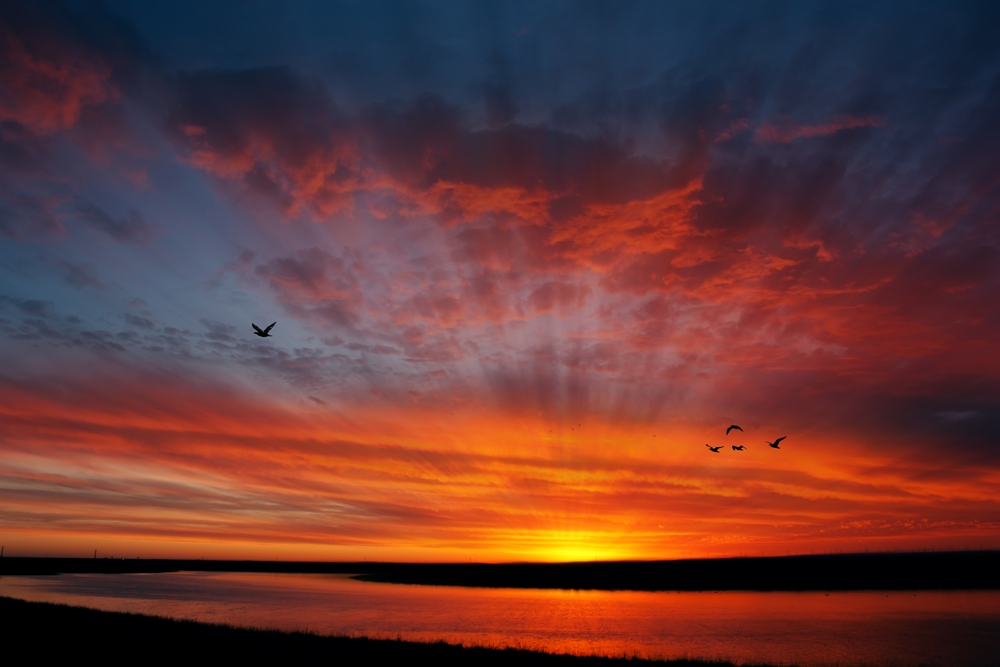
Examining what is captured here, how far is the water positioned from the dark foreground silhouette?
38.4 feet

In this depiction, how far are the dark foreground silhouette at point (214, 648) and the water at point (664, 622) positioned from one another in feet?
38.4

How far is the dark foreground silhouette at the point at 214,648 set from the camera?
88.2 feet

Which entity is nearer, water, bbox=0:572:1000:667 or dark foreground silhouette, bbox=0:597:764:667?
dark foreground silhouette, bbox=0:597:764:667

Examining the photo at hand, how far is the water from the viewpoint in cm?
4381

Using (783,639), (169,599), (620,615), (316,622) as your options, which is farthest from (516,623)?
Result: (169,599)

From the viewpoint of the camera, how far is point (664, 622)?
62062 millimetres

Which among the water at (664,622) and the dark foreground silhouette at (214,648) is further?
the water at (664,622)

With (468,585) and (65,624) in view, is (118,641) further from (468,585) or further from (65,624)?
(468,585)

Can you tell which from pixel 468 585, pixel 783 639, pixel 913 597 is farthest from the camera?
pixel 468 585

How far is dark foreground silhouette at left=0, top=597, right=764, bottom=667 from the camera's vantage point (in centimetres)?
2688

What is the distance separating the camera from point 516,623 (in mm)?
59656

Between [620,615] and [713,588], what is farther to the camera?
[713,588]

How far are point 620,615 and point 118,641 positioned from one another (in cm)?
5519

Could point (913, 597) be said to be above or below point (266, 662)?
above
